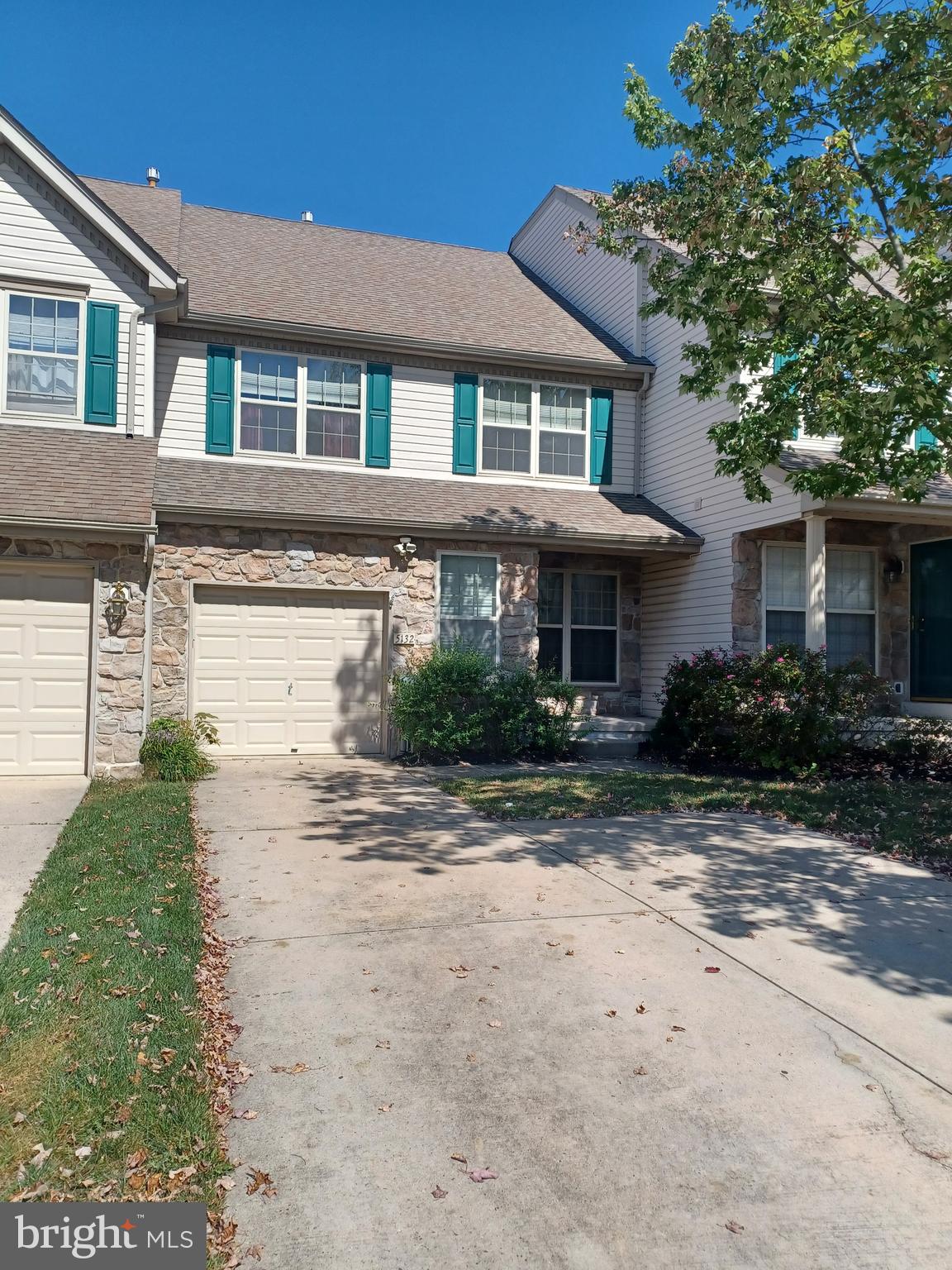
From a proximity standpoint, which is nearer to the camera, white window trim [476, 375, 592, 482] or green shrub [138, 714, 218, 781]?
green shrub [138, 714, 218, 781]

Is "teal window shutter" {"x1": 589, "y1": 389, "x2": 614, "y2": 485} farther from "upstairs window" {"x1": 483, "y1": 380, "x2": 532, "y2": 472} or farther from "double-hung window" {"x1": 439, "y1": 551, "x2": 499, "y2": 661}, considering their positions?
"double-hung window" {"x1": 439, "y1": 551, "x2": 499, "y2": 661}

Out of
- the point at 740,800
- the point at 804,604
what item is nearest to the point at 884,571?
the point at 804,604

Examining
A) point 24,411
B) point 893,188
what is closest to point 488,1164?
point 893,188

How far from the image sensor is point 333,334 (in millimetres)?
12680

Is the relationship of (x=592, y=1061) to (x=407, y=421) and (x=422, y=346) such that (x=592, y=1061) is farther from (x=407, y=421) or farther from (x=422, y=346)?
(x=422, y=346)

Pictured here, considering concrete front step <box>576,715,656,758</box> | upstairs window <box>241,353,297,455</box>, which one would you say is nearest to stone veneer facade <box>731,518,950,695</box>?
concrete front step <box>576,715,656,758</box>

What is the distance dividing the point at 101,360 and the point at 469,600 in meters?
5.69

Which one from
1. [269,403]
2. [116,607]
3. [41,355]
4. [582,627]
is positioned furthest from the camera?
[582,627]

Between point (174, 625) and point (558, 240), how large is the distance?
11.0 metres

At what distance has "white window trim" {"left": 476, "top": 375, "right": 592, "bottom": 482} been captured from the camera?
13789 millimetres

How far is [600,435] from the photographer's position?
47.8 feet

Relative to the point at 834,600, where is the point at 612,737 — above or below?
below

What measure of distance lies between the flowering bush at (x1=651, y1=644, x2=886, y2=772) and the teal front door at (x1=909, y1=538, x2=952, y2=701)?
237 centimetres

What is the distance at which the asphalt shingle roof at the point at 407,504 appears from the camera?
11.5m
